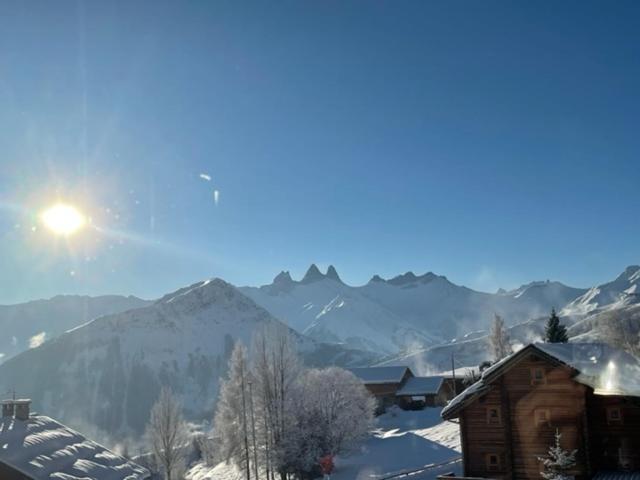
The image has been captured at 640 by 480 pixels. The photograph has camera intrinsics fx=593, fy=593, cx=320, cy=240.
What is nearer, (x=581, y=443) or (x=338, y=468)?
(x=581, y=443)

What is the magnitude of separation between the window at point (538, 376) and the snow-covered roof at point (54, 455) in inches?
919

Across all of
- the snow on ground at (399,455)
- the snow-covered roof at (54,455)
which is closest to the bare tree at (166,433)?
the snow on ground at (399,455)

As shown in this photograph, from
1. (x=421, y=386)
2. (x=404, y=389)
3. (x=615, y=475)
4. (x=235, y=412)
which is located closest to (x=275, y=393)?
(x=235, y=412)

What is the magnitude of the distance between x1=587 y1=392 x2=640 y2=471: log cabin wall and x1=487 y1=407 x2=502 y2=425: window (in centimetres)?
472

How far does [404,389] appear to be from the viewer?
3401 inches

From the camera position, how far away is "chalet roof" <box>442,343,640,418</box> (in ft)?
103

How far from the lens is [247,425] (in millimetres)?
56781

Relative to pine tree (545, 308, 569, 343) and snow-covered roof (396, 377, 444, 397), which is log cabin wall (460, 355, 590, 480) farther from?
snow-covered roof (396, 377, 444, 397)

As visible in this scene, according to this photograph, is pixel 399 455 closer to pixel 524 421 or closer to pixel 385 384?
pixel 524 421

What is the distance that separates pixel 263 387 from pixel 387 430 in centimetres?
2356

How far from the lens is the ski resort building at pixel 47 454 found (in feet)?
91.3

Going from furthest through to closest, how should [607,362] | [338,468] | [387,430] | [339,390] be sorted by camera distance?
[387,430] < [339,390] < [338,468] < [607,362]

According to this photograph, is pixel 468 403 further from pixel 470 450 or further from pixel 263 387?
pixel 263 387

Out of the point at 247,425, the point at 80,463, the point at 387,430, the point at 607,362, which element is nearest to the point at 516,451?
the point at 607,362
